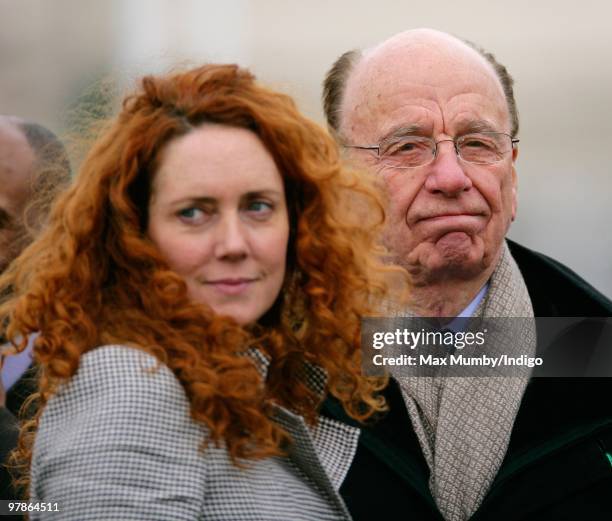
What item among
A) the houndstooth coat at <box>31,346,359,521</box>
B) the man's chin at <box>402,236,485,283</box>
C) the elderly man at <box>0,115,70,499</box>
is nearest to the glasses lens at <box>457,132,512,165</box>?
the man's chin at <box>402,236,485,283</box>

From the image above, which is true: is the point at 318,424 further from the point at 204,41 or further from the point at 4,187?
the point at 204,41

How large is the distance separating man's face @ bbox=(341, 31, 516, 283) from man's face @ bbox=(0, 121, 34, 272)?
0.89m

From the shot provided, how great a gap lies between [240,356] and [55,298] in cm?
36

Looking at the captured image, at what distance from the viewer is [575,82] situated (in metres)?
9.03

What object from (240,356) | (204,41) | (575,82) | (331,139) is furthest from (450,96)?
(575,82)

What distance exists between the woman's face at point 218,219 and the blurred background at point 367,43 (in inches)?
176

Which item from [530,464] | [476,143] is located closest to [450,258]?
[476,143]

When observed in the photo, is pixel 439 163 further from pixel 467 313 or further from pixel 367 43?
pixel 367 43

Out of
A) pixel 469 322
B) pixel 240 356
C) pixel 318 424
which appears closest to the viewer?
pixel 240 356

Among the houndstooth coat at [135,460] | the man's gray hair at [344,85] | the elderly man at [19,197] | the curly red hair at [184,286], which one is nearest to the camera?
the houndstooth coat at [135,460]

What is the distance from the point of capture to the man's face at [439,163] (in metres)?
3.10

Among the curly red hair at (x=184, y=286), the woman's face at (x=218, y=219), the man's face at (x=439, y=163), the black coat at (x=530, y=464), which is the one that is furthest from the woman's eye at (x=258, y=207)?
the man's face at (x=439, y=163)

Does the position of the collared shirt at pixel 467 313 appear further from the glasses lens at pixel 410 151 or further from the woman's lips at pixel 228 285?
the woman's lips at pixel 228 285

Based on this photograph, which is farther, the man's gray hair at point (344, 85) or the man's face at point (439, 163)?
the man's gray hair at point (344, 85)
